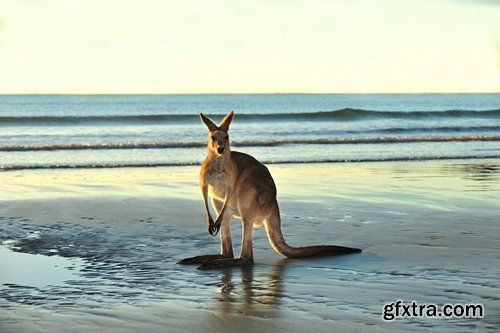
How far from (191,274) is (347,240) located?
2.19 m

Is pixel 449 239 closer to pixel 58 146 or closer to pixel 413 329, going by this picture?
pixel 413 329

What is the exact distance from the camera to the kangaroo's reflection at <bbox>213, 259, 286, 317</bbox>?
5.82m

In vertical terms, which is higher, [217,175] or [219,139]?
[219,139]

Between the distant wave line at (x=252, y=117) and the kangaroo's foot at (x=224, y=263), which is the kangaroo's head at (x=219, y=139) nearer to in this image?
the kangaroo's foot at (x=224, y=263)

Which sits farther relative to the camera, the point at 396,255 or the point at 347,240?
the point at 347,240

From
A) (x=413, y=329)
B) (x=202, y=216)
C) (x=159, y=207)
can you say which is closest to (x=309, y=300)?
(x=413, y=329)

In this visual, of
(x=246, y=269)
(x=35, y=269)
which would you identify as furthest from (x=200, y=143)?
(x=246, y=269)

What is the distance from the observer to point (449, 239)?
28.0 feet

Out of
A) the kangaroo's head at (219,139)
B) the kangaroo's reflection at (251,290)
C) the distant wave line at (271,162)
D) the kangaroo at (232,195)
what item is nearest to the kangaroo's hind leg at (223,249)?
the kangaroo at (232,195)

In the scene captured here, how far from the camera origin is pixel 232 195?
23.8 ft

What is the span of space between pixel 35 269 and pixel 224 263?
1.53m

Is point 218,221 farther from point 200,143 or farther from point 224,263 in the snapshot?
point 200,143

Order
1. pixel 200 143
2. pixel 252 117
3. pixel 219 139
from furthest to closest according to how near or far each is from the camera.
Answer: pixel 252 117 → pixel 200 143 → pixel 219 139

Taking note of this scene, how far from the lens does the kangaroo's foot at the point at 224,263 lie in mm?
7176
